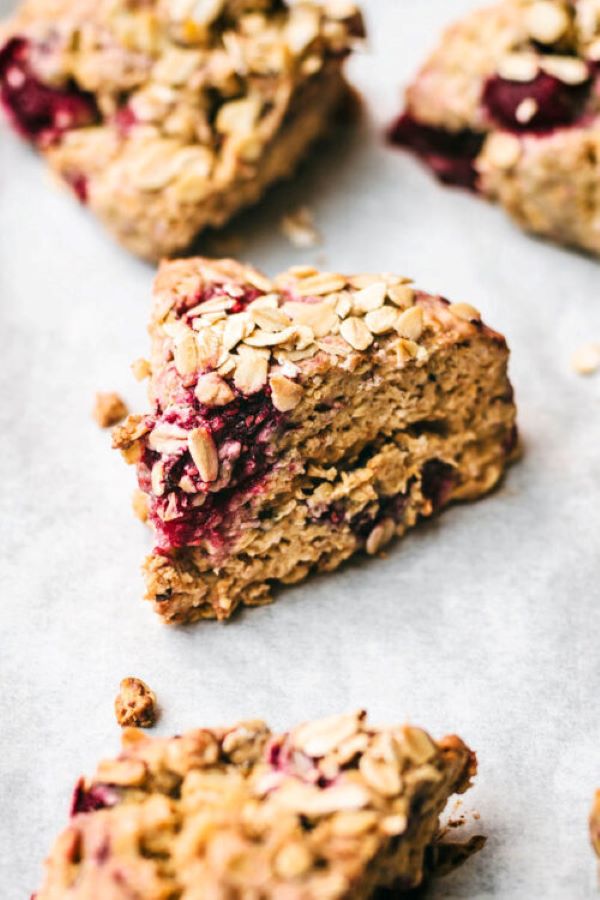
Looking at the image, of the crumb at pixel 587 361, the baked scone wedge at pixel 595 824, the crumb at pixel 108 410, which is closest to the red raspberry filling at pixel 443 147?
the crumb at pixel 587 361

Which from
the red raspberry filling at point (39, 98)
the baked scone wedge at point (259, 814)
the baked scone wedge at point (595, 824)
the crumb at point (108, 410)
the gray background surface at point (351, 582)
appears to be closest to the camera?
the baked scone wedge at point (259, 814)

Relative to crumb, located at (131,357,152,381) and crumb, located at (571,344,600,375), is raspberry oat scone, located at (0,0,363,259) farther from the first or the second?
crumb, located at (571,344,600,375)

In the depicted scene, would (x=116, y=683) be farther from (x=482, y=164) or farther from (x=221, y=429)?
(x=482, y=164)

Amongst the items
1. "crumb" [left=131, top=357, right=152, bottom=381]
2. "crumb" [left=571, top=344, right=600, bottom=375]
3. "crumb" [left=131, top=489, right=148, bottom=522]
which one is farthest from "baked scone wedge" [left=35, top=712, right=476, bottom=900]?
"crumb" [left=571, top=344, right=600, bottom=375]

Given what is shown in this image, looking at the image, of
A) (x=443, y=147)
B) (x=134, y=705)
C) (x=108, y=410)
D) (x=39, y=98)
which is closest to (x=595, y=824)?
(x=134, y=705)

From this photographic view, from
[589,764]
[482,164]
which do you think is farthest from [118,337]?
[589,764]

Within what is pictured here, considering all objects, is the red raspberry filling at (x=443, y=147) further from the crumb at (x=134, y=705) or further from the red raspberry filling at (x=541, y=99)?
the crumb at (x=134, y=705)

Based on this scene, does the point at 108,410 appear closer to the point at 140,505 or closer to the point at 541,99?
the point at 140,505
